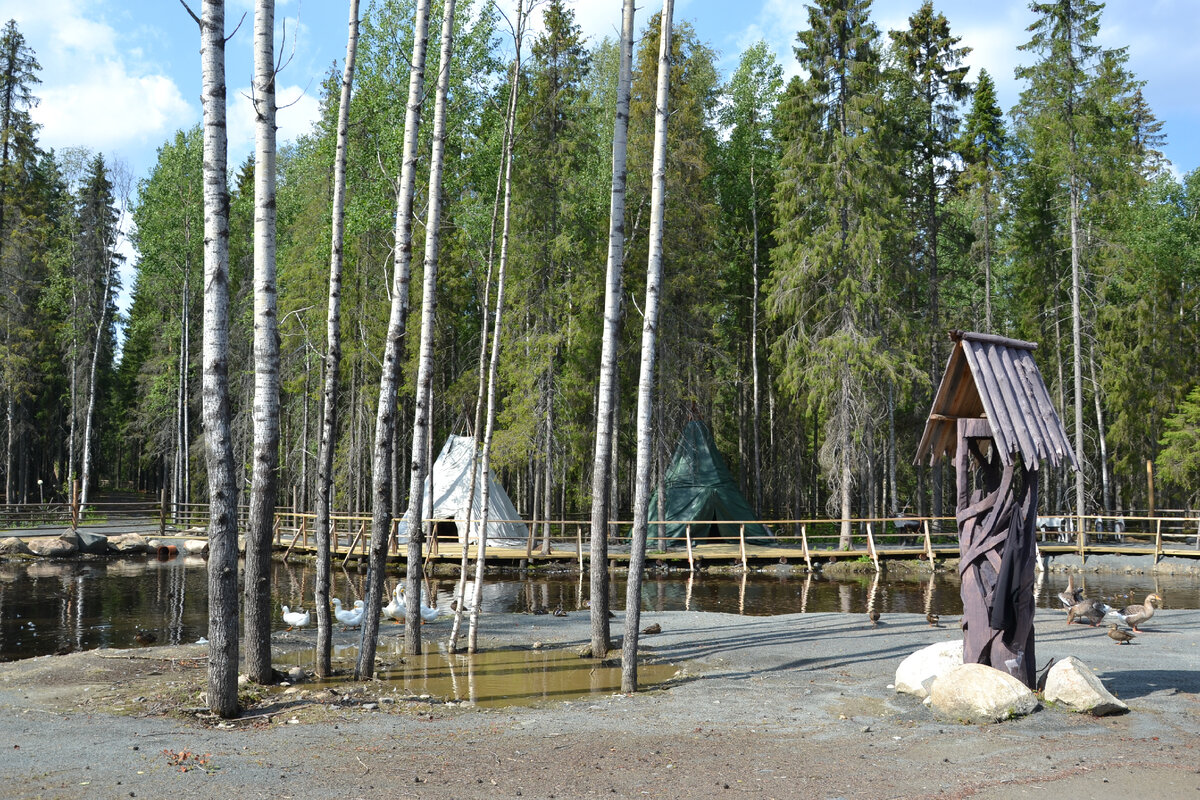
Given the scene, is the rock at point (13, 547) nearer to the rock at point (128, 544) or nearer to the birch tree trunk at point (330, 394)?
the rock at point (128, 544)

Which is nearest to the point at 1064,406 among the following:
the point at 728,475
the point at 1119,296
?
the point at 1119,296

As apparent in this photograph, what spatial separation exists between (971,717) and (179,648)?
877cm

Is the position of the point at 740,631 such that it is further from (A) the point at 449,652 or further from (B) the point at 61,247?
(B) the point at 61,247

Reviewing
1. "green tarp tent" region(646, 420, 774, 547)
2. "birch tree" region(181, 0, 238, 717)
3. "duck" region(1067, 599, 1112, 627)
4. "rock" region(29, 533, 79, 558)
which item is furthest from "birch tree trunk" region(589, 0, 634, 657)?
"rock" region(29, 533, 79, 558)

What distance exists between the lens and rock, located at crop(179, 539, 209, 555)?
86.8 feet

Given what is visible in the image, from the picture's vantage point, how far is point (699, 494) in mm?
25625

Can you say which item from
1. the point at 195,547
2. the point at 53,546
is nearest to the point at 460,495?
the point at 195,547

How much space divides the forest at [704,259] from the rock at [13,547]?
6.59 meters

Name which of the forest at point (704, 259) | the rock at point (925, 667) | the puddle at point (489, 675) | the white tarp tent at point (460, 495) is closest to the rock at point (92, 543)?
the forest at point (704, 259)

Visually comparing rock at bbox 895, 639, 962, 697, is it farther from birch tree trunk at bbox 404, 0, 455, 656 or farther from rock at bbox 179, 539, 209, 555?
rock at bbox 179, 539, 209, 555

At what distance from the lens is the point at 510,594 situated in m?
18.0

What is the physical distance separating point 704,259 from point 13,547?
20.5 meters

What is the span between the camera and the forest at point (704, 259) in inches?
956

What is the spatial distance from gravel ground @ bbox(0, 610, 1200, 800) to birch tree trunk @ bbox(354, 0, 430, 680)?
30.5 inches
